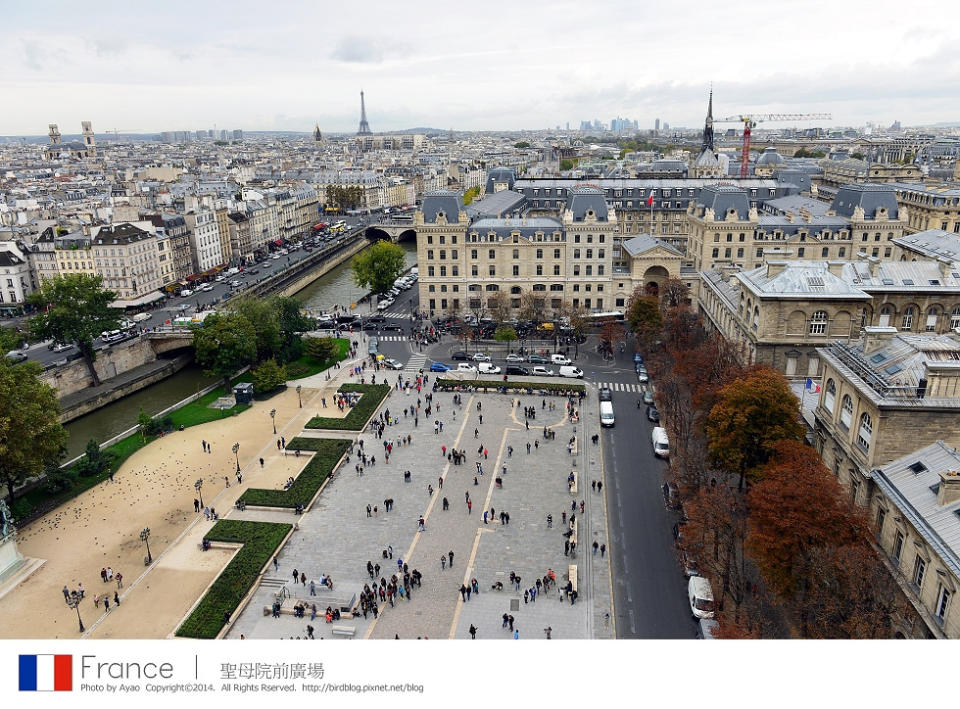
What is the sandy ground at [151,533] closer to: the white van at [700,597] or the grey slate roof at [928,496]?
the white van at [700,597]

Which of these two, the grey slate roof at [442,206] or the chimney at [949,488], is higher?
the grey slate roof at [442,206]

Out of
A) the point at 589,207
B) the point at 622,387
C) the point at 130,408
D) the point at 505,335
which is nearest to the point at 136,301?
the point at 130,408

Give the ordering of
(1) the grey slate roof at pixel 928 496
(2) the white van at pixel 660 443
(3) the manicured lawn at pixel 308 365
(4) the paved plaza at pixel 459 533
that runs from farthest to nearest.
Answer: (3) the manicured lawn at pixel 308 365, (2) the white van at pixel 660 443, (4) the paved plaza at pixel 459 533, (1) the grey slate roof at pixel 928 496

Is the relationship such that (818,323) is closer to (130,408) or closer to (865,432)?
(865,432)

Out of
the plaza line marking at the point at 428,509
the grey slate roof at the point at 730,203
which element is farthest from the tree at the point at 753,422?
the grey slate roof at the point at 730,203

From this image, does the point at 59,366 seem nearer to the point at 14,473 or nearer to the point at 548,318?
the point at 14,473
